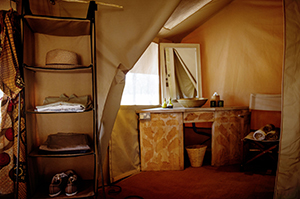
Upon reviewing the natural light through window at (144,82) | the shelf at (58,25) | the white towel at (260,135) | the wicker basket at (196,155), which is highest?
the shelf at (58,25)

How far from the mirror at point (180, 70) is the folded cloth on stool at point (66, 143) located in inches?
70.5

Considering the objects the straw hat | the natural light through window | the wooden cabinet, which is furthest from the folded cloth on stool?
the natural light through window

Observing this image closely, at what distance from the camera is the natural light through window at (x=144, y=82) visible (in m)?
2.89

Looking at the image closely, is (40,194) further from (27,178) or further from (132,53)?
(132,53)

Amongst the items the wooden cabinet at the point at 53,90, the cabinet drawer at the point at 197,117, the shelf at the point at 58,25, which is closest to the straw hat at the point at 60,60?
the wooden cabinet at the point at 53,90

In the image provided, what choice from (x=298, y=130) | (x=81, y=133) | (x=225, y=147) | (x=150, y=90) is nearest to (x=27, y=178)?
(x=81, y=133)

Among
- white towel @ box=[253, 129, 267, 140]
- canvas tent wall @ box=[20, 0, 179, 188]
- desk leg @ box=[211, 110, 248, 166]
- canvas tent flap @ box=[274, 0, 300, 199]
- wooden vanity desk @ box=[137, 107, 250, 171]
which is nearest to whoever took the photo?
canvas tent flap @ box=[274, 0, 300, 199]

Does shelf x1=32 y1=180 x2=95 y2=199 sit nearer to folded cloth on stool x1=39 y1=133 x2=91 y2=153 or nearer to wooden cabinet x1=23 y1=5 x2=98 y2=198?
wooden cabinet x1=23 y1=5 x2=98 y2=198

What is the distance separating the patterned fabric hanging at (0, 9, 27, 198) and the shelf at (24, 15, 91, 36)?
0.59 feet

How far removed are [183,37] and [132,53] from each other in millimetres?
2235

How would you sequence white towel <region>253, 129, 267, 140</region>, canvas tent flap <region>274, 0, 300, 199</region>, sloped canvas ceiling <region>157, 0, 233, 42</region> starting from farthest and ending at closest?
sloped canvas ceiling <region>157, 0, 233, 42</region>
white towel <region>253, 129, 267, 140</region>
canvas tent flap <region>274, 0, 300, 199</region>

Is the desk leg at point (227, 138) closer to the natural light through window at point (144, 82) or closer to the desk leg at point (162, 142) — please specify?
the desk leg at point (162, 142)

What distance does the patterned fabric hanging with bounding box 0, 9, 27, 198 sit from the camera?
1.75m

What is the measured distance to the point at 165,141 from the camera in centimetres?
287
